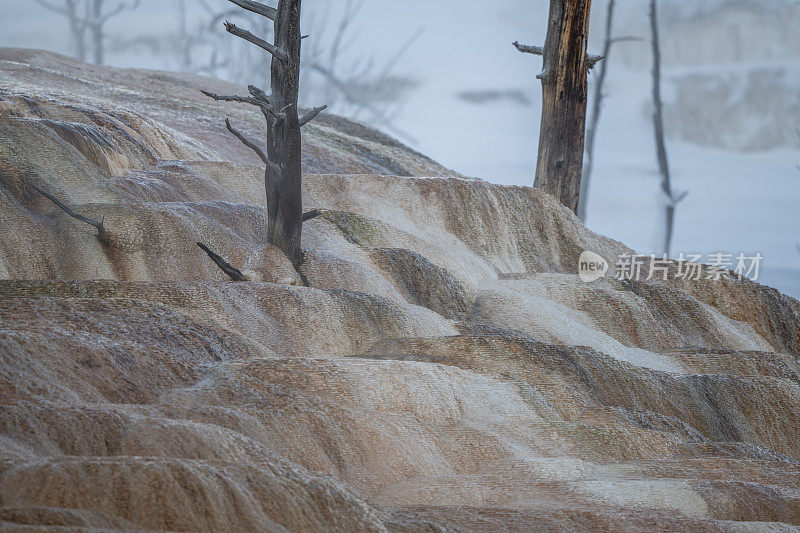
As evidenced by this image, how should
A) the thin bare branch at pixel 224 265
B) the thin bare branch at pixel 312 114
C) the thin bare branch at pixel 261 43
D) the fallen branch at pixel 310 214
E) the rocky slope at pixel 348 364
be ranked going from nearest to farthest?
1. the rocky slope at pixel 348 364
2. the thin bare branch at pixel 224 265
3. the thin bare branch at pixel 261 43
4. the thin bare branch at pixel 312 114
5. the fallen branch at pixel 310 214

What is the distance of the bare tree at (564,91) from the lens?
28.8 ft

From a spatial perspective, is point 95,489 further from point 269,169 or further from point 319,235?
point 319,235

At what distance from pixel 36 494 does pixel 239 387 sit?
1.31m

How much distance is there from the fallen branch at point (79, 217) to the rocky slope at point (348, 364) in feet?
0.20

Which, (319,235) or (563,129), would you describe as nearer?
→ (319,235)

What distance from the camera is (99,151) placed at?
6.50m

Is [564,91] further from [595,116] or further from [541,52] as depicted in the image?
[595,116]

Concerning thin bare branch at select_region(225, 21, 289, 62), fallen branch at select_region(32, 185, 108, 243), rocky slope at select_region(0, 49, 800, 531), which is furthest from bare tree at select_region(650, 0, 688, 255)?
fallen branch at select_region(32, 185, 108, 243)

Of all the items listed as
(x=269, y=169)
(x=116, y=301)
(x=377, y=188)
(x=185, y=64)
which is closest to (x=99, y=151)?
(x=269, y=169)

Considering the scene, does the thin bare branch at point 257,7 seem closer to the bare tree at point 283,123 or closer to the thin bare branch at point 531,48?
the bare tree at point 283,123

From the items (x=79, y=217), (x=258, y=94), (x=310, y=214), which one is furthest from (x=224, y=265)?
(x=258, y=94)

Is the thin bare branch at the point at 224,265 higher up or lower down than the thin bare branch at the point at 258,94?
lower down

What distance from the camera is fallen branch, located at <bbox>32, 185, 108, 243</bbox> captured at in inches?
206

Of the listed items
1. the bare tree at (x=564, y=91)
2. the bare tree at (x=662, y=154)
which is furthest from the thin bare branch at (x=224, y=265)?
the bare tree at (x=662, y=154)
